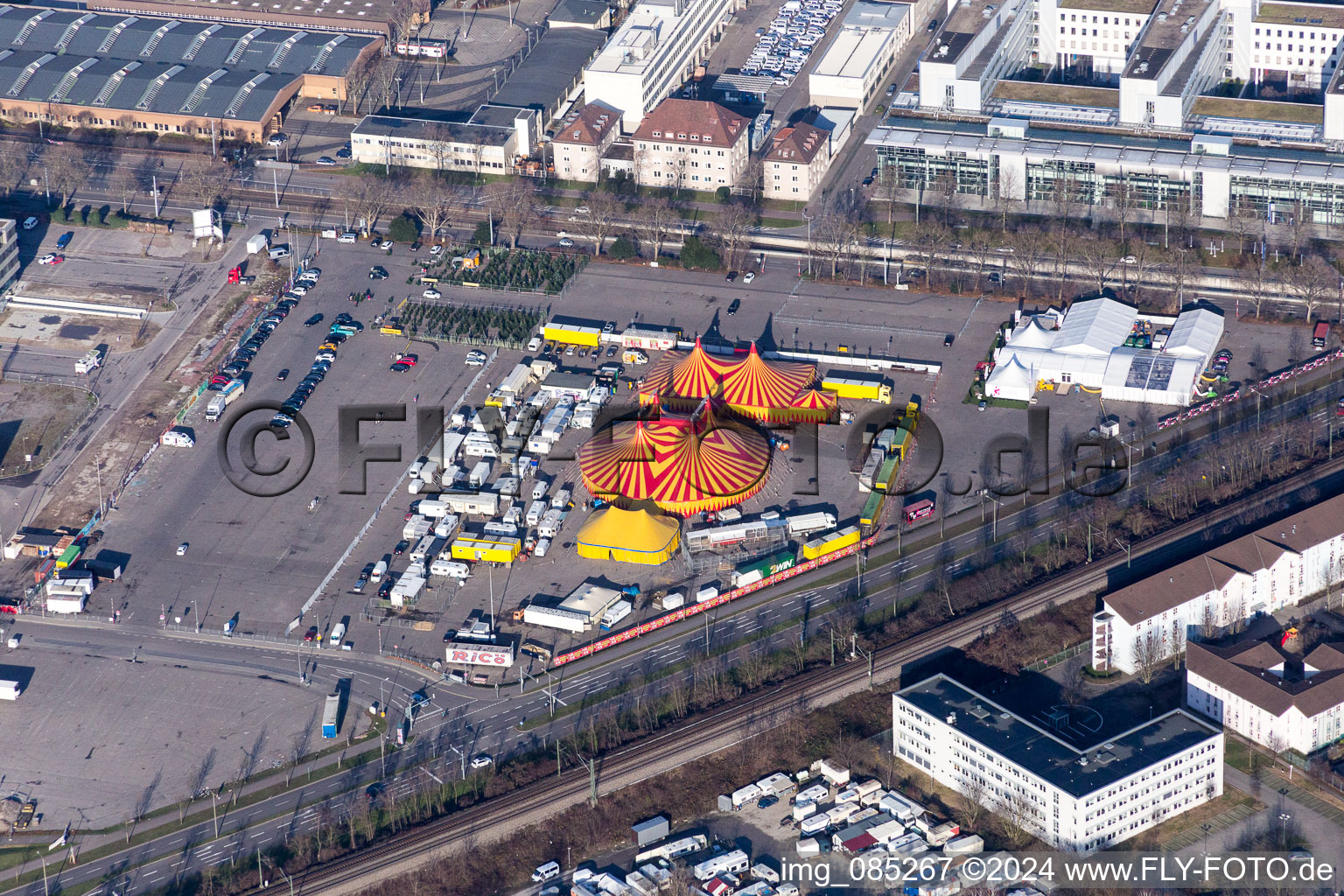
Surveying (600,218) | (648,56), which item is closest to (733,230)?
(600,218)

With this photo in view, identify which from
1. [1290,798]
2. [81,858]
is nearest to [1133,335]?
[1290,798]

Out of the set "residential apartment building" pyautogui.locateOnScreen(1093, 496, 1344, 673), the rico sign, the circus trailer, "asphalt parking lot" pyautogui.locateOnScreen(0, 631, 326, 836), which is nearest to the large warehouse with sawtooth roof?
the circus trailer

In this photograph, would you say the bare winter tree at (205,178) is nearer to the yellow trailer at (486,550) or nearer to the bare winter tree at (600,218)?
the bare winter tree at (600,218)

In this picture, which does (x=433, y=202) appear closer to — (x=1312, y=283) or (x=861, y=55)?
(x=861, y=55)

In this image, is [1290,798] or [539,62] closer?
[1290,798]

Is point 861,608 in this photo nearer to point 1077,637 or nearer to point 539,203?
point 1077,637

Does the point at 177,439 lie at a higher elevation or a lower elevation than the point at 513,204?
lower
